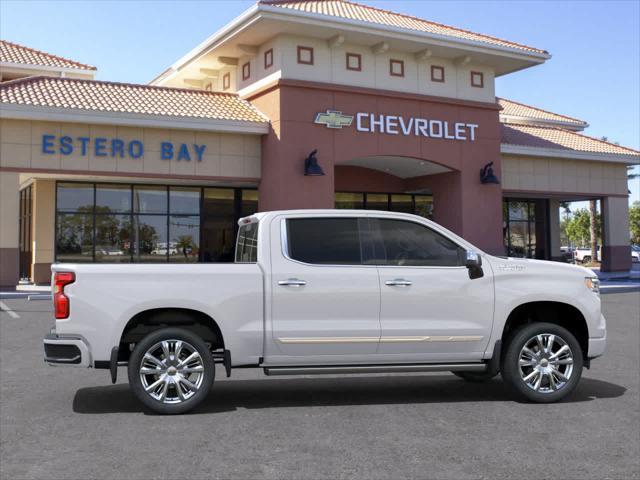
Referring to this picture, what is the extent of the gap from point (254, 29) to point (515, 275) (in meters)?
18.6

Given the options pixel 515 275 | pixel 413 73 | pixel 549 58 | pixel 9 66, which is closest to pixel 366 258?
pixel 515 275

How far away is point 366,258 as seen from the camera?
24.1ft

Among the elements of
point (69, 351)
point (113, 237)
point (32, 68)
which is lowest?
point (69, 351)

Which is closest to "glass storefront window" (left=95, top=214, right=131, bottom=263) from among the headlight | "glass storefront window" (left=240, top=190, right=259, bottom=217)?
"glass storefront window" (left=240, top=190, right=259, bottom=217)

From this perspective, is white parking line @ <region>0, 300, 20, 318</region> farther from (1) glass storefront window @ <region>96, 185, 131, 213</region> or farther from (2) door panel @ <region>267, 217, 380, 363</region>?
(2) door panel @ <region>267, 217, 380, 363</region>

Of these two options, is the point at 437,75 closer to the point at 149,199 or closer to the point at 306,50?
the point at 306,50

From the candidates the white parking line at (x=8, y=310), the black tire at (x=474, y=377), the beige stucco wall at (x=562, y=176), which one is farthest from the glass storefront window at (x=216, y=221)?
the black tire at (x=474, y=377)

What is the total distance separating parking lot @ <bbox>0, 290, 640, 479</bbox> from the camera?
5.06 metres

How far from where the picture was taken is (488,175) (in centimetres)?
2756

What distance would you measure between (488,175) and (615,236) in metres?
9.98

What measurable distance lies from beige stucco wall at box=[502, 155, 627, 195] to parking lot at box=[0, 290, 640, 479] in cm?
2227

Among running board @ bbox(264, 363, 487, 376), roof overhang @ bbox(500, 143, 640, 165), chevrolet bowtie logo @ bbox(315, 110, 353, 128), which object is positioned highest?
chevrolet bowtie logo @ bbox(315, 110, 353, 128)

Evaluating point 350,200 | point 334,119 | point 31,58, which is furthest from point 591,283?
point 31,58

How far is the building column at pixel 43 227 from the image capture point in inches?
1009
